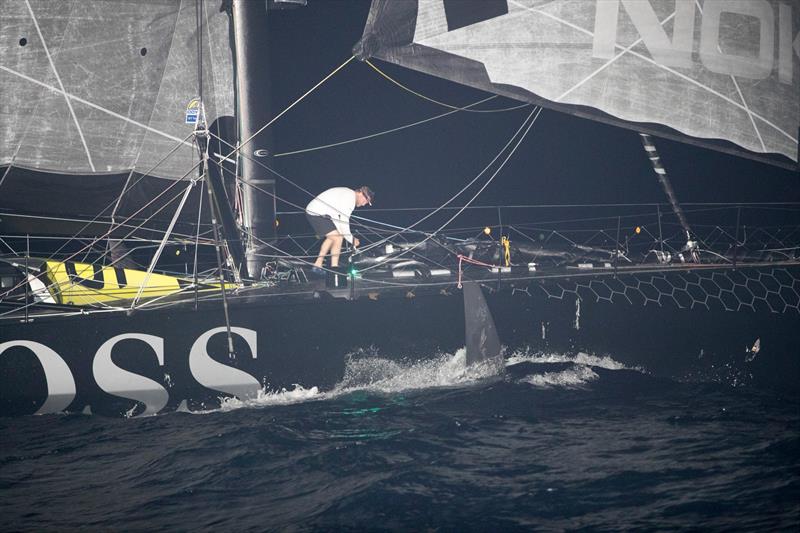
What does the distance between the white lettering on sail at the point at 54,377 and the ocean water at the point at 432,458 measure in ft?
0.44

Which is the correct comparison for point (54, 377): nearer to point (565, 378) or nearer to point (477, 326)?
point (477, 326)

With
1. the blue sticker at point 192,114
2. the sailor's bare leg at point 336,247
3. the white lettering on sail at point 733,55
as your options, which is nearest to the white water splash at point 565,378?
the sailor's bare leg at point 336,247

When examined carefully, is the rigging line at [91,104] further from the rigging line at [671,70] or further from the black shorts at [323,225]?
the rigging line at [671,70]

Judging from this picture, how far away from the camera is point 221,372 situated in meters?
5.95

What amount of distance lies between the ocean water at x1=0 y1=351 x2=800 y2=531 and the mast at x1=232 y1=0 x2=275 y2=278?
4.85 ft

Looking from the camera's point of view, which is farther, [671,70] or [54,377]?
[671,70]

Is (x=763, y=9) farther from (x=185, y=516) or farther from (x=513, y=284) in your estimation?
(x=185, y=516)

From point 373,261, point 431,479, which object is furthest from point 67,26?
point 431,479

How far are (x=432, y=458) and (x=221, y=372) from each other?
1852 millimetres

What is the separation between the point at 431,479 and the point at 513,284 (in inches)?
100

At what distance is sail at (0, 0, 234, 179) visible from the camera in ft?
21.6

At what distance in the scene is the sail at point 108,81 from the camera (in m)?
6.59

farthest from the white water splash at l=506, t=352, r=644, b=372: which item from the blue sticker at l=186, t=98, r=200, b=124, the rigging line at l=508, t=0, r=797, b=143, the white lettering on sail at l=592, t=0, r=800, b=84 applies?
the blue sticker at l=186, t=98, r=200, b=124

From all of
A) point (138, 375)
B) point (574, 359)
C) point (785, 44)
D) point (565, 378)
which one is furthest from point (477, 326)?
point (785, 44)
